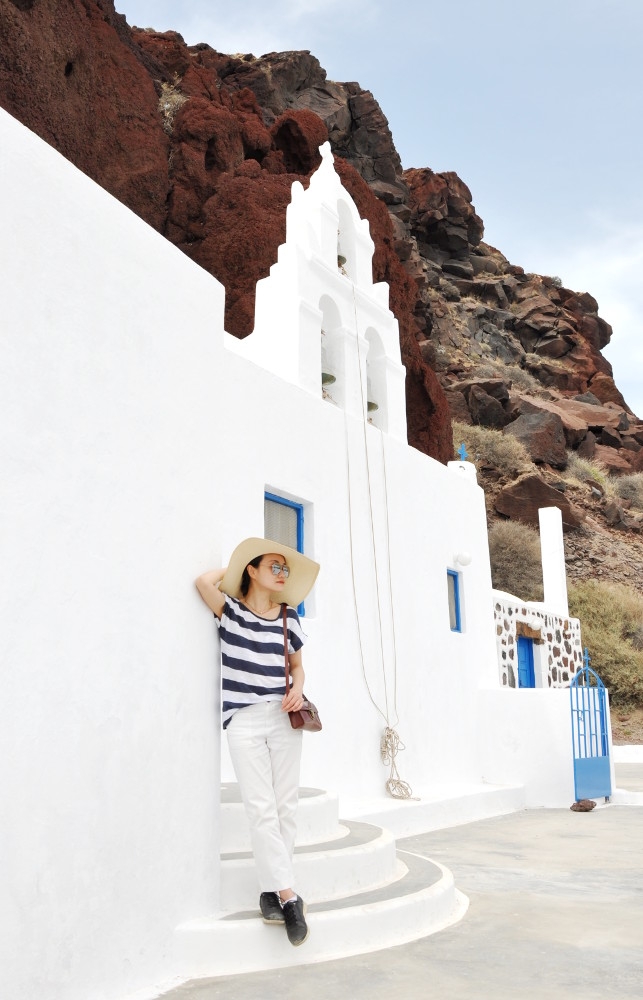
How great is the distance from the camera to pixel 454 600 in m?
10.2

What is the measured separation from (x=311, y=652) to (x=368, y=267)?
4.91 m

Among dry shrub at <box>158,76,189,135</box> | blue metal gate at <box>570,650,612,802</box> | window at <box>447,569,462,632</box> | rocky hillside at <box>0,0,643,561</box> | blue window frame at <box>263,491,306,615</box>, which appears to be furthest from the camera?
dry shrub at <box>158,76,189,135</box>

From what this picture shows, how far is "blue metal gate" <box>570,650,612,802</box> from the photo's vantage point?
9.54 metres

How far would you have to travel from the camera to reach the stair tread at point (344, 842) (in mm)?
4195

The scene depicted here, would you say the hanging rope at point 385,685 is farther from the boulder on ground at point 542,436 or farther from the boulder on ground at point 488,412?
the boulder on ground at point 488,412

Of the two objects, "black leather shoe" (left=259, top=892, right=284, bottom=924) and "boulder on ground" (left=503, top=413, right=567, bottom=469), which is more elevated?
"boulder on ground" (left=503, top=413, right=567, bottom=469)

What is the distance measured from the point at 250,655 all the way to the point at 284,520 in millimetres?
3545

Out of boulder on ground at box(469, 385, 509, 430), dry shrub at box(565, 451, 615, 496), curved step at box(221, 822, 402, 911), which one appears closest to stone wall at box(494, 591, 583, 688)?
curved step at box(221, 822, 402, 911)

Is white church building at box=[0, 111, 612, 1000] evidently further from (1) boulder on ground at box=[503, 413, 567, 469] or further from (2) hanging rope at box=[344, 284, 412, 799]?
(1) boulder on ground at box=[503, 413, 567, 469]

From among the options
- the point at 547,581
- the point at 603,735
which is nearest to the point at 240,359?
the point at 603,735

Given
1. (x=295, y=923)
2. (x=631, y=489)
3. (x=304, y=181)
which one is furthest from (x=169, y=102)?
(x=295, y=923)

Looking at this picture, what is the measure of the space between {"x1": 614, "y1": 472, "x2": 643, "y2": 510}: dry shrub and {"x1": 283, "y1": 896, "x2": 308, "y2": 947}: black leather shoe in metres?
28.3

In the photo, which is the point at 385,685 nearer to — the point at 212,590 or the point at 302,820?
the point at 302,820

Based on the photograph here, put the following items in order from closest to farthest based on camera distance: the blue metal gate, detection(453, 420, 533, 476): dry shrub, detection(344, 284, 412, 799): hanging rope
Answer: detection(344, 284, 412, 799): hanging rope
the blue metal gate
detection(453, 420, 533, 476): dry shrub
